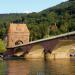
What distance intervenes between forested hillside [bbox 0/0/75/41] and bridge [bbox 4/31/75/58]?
20.1 metres

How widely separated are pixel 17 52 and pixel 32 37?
18676mm

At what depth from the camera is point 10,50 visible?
A: 10794 centimetres

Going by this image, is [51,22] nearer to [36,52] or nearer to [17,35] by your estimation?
[17,35]

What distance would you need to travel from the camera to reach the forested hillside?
4985 inches

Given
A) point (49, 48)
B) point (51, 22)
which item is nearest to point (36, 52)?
point (49, 48)

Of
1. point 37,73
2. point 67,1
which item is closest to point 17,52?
point 37,73

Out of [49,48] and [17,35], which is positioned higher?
[17,35]

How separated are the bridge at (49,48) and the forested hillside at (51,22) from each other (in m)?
20.1

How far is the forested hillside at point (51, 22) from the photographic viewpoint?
126625mm

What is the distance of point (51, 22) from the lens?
144375 millimetres

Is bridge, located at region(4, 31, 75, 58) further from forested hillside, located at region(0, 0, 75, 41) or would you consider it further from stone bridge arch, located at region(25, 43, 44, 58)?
forested hillside, located at region(0, 0, 75, 41)

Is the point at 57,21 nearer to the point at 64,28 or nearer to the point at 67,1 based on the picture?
the point at 64,28

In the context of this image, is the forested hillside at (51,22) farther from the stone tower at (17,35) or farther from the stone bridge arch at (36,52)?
the stone bridge arch at (36,52)

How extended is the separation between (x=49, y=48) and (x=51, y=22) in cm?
5517
